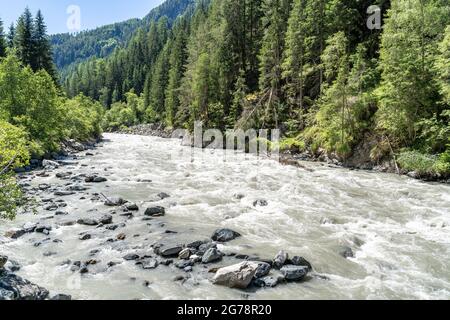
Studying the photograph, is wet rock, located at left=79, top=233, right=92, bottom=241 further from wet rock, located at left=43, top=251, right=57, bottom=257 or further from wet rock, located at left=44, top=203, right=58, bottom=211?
wet rock, located at left=44, top=203, right=58, bottom=211

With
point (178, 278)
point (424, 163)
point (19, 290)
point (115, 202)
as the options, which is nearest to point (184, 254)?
point (178, 278)

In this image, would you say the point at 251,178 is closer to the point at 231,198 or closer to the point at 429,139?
the point at 231,198

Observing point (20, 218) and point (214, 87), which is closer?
point (20, 218)

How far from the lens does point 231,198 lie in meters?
18.5

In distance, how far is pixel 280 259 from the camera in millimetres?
10406

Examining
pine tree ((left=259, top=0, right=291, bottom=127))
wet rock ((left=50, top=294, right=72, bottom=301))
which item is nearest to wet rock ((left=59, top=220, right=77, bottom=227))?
wet rock ((left=50, top=294, right=72, bottom=301))

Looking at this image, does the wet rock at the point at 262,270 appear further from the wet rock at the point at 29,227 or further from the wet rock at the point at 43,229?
the wet rock at the point at 29,227

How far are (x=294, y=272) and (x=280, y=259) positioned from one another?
29.6 inches

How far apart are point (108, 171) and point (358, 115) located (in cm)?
2100

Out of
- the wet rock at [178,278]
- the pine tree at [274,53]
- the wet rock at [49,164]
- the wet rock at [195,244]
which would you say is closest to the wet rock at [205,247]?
the wet rock at [195,244]

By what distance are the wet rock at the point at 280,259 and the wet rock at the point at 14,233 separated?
8.98 meters

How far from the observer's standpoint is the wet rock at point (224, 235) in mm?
12461

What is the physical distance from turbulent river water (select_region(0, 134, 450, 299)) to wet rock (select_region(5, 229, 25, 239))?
309 mm

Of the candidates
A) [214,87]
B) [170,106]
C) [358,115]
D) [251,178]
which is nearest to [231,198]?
[251,178]
